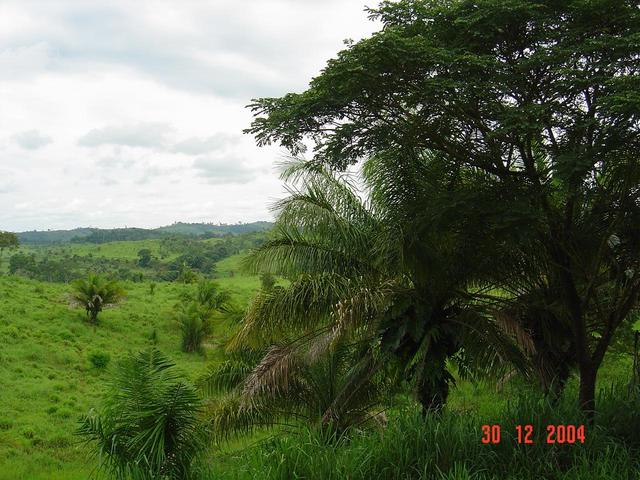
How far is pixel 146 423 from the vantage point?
19.9 feet

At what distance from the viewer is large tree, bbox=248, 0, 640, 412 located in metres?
6.14

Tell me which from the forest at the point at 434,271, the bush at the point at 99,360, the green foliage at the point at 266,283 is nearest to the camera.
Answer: the forest at the point at 434,271

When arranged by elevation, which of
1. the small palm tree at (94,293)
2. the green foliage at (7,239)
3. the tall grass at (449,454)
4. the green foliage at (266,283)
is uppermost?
the green foliage at (7,239)

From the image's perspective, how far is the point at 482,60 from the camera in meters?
6.25

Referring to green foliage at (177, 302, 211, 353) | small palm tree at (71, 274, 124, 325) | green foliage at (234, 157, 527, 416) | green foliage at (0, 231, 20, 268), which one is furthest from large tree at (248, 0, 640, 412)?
green foliage at (0, 231, 20, 268)

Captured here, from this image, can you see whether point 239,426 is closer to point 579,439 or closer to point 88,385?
point 579,439

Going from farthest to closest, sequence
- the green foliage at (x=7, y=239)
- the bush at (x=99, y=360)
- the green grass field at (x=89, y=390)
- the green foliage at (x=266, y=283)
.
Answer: the green foliage at (x=7, y=239) → the bush at (x=99, y=360) → the green foliage at (x=266, y=283) → the green grass field at (x=89, y=390)

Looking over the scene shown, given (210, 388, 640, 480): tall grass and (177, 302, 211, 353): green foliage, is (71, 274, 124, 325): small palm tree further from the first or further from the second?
(210, 388, 640, 480): tall grass

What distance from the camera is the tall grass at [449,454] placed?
17.4 ft

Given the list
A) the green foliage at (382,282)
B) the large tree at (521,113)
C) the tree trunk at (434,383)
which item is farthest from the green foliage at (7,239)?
the tree trunk at (434,383)

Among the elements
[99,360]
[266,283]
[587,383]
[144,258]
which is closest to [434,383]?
[587,383]
